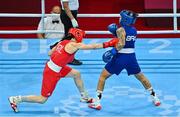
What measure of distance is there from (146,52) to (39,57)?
1249 mm

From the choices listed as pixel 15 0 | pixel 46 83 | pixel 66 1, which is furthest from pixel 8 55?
pixel 15 0

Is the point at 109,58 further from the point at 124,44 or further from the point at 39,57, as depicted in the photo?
the point at 39,57

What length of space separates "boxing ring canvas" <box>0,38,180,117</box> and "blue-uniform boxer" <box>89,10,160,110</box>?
7.3 inches

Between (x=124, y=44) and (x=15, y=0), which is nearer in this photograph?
(x=124, y=44)

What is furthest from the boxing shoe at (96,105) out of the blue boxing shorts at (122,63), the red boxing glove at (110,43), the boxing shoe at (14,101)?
the boxing shoe at (14,101)

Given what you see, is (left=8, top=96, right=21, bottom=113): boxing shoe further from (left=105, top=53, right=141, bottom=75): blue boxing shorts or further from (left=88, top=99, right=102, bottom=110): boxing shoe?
(left=105, top=53, right=141, bottom=75): blue boxing shorts

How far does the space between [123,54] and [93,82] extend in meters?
0.81

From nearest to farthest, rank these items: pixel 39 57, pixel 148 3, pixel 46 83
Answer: pixel 46 83
pixel 39 57
pixel 148 3

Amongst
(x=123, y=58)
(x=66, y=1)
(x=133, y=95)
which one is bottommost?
(x=133, y=95)

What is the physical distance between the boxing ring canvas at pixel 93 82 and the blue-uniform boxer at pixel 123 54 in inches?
7.3

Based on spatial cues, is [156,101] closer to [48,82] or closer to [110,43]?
[110,43]

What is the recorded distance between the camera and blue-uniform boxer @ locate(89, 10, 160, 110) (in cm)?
518

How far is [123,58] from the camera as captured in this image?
5.27m

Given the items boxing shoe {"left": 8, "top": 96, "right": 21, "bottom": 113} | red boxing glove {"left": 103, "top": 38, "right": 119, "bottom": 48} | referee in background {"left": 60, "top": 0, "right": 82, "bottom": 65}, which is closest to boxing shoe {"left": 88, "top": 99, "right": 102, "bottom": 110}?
red boxing glove {"left": 103, "top": 38, "right": 119, "bottom": 48}
